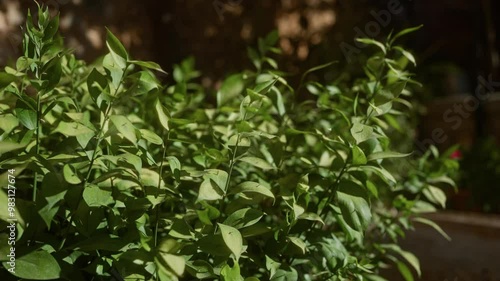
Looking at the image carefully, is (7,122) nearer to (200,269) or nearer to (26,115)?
(26,115)

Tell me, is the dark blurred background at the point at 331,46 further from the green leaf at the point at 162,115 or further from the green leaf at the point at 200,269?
the green leaf at the point at 200,269

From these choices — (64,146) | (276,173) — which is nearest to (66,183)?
(64,146)

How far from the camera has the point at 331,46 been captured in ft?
17.5

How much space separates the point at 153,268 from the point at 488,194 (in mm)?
4650

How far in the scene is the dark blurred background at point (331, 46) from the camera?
137 inches

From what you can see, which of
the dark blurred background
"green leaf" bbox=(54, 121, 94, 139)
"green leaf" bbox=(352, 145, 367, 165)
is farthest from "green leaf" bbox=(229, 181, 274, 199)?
the dark blurred background

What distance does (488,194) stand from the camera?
17.0 ft

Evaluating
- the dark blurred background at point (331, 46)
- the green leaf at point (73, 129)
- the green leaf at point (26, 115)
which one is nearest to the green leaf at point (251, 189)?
the green leaf at point (73, 129)

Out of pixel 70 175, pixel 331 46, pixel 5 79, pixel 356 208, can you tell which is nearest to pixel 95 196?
pixel 70 175

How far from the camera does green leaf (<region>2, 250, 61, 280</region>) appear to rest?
106 centimetres

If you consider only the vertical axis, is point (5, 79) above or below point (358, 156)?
above

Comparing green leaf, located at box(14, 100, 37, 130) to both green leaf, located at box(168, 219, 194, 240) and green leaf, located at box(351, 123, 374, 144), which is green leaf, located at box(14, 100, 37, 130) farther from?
green leaf, located at box(351, 123, 374, 144)

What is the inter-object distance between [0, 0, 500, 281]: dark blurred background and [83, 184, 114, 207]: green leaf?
3.74 feet

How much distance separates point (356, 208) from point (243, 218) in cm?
26
